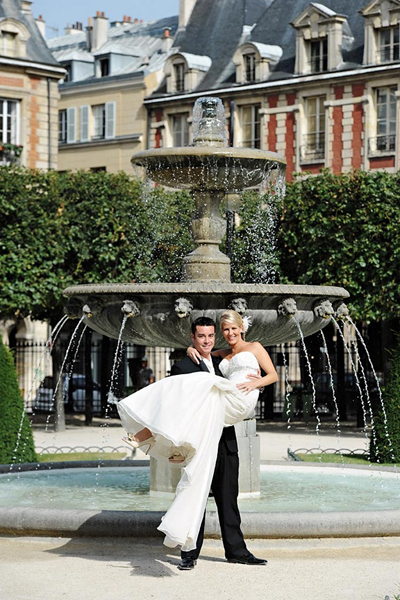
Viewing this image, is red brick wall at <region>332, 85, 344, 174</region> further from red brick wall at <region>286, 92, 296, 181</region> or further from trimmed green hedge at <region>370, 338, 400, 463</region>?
trimmed green hedge at <region>370, 338, 400, 463</region>

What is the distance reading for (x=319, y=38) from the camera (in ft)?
145

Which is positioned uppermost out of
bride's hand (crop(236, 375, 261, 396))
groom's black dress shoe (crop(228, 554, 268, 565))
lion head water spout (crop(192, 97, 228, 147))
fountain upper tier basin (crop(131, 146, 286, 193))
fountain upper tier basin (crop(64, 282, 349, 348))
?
lion head water spout (crop(192, 97, 228, 147))

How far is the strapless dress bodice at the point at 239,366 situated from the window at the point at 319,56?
35814mm

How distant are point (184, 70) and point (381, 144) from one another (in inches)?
370

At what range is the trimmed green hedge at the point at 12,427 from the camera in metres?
16.1

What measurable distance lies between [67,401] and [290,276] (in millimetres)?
8522

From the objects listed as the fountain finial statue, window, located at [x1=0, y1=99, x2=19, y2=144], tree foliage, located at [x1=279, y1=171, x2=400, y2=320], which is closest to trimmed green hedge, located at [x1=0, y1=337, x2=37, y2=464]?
the fountain finial statue

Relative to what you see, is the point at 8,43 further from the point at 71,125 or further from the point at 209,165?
the point at 209,165

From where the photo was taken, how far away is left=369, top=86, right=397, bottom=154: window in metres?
42.2

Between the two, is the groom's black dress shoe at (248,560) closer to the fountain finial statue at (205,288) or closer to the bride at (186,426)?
the bride at (186,426)

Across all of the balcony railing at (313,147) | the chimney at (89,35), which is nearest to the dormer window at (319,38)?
the balcony railing at (313,147)

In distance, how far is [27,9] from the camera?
42969 millimetres

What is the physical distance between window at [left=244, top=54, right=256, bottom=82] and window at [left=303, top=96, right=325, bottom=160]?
256 centimetres

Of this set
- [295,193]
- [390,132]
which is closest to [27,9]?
[390,132]
